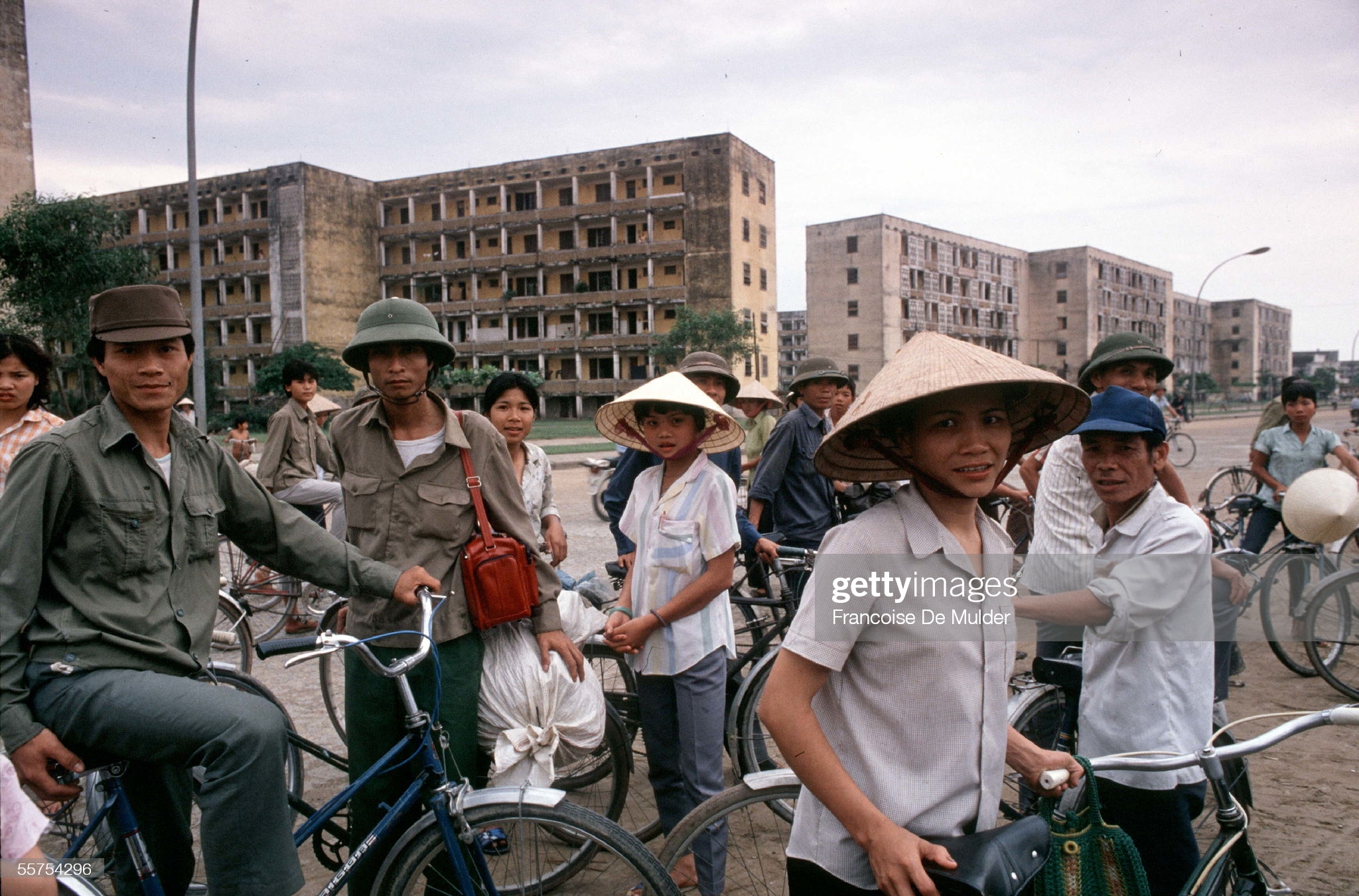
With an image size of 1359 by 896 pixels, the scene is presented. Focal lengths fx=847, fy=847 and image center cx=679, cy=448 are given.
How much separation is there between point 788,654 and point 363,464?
172cm

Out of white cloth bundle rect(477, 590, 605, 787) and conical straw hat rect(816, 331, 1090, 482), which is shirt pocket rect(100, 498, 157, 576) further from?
conical straw hat rect(816, 331, 1090, 482)

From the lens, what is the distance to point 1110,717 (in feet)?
7.78

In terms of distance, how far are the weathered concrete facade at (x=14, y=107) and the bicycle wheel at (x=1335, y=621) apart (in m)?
40.1

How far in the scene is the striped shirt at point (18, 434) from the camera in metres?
3.94

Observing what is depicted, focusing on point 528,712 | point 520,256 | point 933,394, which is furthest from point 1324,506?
point 520,256

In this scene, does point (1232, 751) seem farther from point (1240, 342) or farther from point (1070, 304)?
point (1240, 342)

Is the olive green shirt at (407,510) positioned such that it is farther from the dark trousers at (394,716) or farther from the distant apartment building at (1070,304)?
the distant apartment building at (1070,304)

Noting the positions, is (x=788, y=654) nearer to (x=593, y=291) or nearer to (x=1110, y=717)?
(x=1110, y=717)

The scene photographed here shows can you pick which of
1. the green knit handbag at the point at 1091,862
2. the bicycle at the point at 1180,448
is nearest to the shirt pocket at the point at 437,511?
the green knit handbag at the point at 1091,862

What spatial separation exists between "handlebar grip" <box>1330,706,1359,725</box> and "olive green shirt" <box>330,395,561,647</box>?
2.20m

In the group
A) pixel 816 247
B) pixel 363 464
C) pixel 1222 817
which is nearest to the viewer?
pixel 1222 817

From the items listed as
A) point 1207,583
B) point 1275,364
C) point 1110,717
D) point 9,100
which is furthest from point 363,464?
point 1275,364

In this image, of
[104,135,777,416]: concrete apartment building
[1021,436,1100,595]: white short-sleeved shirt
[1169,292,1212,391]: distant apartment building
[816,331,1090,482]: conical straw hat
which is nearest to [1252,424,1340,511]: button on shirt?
[1021,436,1100,595]: white short-sleeved shirt

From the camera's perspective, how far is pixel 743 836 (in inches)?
98.3
